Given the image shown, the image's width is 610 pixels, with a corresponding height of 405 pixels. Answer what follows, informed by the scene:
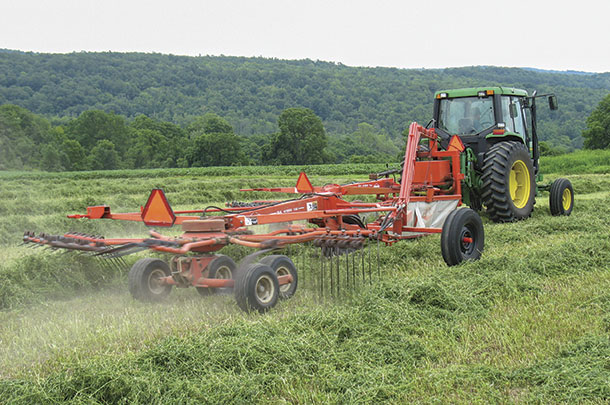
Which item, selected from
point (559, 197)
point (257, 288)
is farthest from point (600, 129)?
point (257, 288)

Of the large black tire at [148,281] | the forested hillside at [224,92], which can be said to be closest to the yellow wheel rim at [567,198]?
the large black tire at [148,281]

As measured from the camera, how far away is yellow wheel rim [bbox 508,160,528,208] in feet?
31.2

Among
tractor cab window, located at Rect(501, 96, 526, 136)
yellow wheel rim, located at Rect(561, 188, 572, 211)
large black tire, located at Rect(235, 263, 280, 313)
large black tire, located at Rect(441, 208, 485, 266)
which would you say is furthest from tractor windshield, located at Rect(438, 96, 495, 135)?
large black tire, located at Rect(235, 263, 280, 313)

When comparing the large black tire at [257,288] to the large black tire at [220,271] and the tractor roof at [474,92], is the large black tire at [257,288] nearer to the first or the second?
the large black tire at [220,271]

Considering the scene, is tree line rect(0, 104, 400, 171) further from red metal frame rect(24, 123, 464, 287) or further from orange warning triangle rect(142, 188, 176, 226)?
orange warning triangle rect(142, 188, 176, 226)

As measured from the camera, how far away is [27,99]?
76312mm

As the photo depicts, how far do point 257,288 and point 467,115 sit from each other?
6.28 metres

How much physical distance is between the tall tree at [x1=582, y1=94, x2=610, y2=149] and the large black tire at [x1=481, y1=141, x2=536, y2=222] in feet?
127

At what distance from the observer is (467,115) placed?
9836mm

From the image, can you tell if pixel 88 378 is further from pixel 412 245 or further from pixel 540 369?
pixel 412 245

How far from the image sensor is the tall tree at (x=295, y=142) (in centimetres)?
4850

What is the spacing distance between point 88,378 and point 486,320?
2.86m

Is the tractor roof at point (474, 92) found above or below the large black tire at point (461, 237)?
above

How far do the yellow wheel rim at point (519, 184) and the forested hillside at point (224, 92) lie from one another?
62.4m
